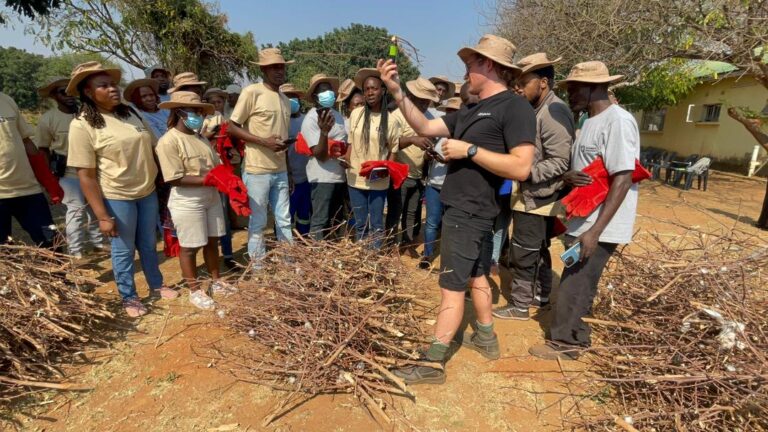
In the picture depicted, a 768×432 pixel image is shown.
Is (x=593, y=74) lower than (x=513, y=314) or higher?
higher

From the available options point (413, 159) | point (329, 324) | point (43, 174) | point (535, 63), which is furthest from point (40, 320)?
point (535, 63)

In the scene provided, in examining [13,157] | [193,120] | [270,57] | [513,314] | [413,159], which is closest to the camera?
[193,120]

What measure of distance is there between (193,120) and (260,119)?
608 millimetres

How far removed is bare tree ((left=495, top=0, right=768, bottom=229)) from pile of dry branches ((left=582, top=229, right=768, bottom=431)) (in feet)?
15.7

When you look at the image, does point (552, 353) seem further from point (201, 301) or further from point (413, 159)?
point (201, 301)

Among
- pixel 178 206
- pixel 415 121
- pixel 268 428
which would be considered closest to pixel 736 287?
pixel 415 121

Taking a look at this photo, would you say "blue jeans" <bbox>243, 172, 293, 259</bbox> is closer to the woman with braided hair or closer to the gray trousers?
the woman with braided hair

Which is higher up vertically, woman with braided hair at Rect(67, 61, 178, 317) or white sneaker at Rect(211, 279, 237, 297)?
woman with braided hair at Rect(67, 61, 178, 317)

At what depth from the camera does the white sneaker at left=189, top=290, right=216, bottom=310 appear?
12.1 feet

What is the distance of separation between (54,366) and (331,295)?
6.31 ft

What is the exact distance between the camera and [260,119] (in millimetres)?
3906

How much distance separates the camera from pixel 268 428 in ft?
7.70

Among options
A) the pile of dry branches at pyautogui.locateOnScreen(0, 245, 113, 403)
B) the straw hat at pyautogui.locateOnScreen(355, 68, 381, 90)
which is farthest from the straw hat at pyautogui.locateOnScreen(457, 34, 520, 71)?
the pile of dry branches at pyautogui.locateOnScreen(0, 245, 113, 403)

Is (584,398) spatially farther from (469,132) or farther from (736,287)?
(469,132)
